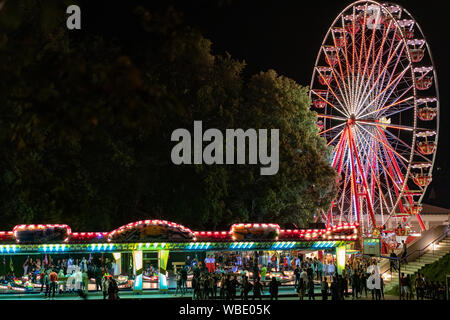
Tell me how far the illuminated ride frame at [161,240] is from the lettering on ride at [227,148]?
560 cm

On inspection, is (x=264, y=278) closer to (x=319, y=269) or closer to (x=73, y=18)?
(x=319, y=269)

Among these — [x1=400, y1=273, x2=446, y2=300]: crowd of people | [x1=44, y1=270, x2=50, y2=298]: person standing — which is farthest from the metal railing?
[x1=44, y1=270, x2=50, y2=298]: person standing

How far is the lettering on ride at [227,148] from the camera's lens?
1364 inches

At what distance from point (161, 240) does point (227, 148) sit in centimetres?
734

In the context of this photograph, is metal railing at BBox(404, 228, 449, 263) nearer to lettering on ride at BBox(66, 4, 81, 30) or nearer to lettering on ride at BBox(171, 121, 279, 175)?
lettering on ride at BBox(171, 121, 279, 175)

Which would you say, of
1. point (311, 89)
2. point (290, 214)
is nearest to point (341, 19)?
point (311, 89)

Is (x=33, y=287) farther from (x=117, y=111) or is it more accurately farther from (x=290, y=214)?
(x=117, y=111)

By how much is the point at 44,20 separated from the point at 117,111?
2159mm

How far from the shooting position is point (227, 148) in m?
34.8

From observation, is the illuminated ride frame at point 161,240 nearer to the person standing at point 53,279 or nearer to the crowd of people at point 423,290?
the person standing at point 53,279

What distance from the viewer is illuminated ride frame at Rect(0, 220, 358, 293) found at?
93.2 ft
